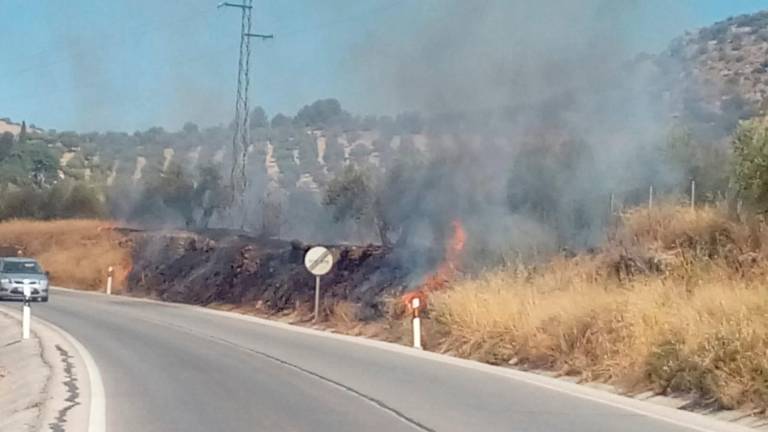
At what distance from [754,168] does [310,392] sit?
11393 millimetres

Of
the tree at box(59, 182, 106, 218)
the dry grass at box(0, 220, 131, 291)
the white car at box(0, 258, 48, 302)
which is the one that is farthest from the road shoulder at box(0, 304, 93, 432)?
the tree at box(59, 182, 106, 218)

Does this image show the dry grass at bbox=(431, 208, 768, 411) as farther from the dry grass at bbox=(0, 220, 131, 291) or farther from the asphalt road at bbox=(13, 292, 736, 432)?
the dry grass at bbox=(0, 220, 131, 291)

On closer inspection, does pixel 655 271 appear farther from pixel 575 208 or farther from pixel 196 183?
pixel 196 183

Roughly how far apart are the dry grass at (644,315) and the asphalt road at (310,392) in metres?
1.37

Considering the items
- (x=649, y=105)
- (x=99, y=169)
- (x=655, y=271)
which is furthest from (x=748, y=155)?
(x=99, y=169)

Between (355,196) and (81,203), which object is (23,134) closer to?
(81,203)

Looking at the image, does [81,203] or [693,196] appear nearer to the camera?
[693,196]

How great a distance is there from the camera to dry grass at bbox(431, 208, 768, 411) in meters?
14.6

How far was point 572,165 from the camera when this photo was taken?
3081 cm

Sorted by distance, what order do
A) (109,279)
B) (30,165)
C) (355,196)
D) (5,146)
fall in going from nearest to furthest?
(355,196) < (109,279) < (30,165) < (5,146)

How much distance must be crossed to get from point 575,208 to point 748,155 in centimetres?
756

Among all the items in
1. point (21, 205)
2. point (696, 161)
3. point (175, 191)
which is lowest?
point (696, 161)

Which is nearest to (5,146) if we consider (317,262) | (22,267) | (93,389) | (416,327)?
(22,267)

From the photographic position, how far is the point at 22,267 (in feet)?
142
